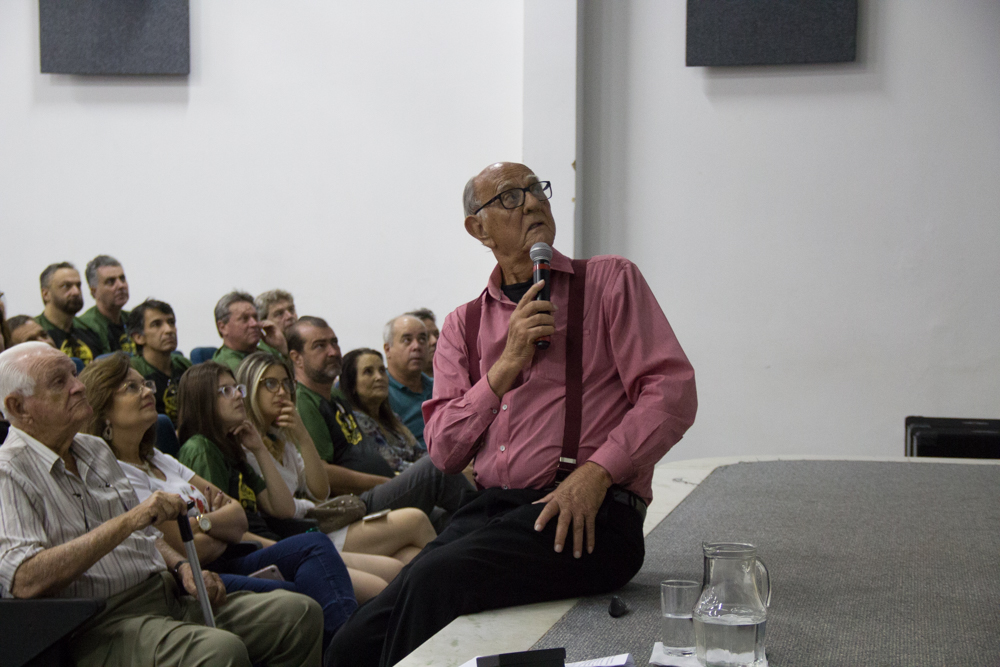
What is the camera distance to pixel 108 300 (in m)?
5.04

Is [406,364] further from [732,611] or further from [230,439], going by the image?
[732,611]

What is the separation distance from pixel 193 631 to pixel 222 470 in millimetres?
872

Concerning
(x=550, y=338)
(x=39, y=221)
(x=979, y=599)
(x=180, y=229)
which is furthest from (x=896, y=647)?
(x=39, y=221)

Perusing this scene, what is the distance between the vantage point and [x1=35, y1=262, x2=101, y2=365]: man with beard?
4688mm

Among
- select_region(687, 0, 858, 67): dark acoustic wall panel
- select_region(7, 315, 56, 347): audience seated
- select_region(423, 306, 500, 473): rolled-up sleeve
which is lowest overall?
select_region(7, 315, 56, 347): audience seated

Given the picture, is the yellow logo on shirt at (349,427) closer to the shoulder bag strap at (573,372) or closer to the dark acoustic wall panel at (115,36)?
the shoulder bag strap at (573,372)

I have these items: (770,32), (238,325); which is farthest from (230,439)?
(770,32)

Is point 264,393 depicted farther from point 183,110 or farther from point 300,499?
point 183,110

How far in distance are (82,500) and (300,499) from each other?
1157mm

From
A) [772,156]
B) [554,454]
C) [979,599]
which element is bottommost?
[979,599]

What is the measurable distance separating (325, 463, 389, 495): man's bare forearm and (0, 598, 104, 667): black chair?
5.49 feet

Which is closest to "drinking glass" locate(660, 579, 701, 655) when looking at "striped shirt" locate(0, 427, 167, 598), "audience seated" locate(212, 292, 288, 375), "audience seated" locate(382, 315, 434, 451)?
"striped shirt" locate(0, 427, 167, 598)

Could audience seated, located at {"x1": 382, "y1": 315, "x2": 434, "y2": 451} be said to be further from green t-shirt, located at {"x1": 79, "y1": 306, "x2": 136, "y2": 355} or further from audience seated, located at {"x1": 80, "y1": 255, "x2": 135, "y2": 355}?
audience seated, located at {"x1": 80, "y1": 255, "x2": 135, "y2": 355}

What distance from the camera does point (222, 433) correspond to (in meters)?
2.86
